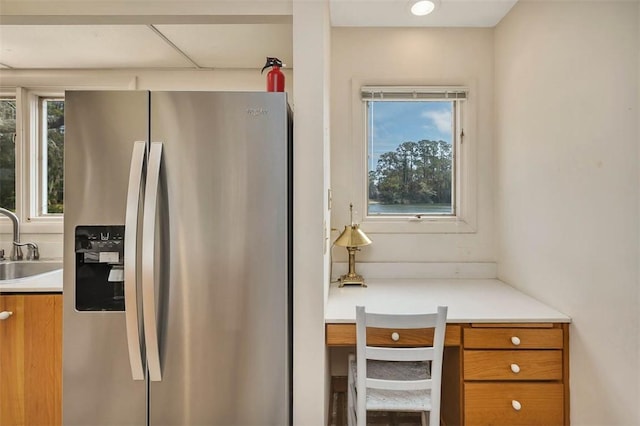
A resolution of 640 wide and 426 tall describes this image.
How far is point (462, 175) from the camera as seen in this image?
2432 millimetres

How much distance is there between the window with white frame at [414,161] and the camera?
245 centimetres

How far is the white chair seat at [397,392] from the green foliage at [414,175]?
3.73 ft

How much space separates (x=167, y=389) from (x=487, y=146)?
2.35m

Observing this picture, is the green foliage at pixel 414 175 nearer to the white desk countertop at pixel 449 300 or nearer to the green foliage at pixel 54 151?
the white desk countertop at pixel 449 300

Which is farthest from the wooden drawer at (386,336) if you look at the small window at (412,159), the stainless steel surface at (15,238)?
the stainless steel surface at (15,238)

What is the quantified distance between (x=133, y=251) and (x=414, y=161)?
1879mm

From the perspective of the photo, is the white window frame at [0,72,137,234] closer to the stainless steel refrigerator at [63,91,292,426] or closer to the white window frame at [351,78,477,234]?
the stainless steel refrigerator at [63,91,292,426]

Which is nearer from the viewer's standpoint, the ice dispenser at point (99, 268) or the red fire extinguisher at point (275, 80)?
the ice dispenser at point (99, 268)

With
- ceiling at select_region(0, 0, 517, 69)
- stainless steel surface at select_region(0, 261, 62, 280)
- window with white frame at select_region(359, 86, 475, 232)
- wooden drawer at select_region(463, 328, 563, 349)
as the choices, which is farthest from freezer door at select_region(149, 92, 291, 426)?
stainless steel surface at select_region(0, 261, 62, 280)

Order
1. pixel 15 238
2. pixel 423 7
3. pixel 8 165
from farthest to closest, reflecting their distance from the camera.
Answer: pixel 8 165 < pixel 15 238 < pixel 423 7

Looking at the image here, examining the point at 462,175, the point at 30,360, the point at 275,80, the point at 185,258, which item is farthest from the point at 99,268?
the point at 462,175

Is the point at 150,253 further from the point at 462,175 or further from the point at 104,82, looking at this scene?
the point at 462,175

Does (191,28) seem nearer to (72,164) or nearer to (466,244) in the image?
(72,164)

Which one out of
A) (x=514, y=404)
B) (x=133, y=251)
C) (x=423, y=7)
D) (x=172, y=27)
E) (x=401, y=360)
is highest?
(x=423, y=7)
